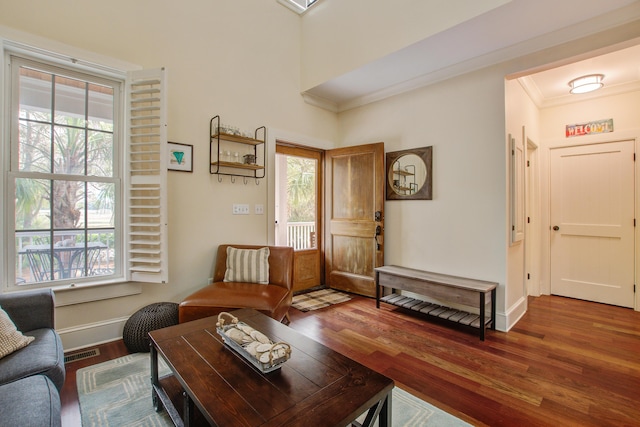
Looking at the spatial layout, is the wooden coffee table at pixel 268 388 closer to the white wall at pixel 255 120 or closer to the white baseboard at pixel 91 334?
the white baseboard at pixel 91 334

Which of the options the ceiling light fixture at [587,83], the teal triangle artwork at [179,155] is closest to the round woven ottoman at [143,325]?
the teal triangle artwork at [179,155]

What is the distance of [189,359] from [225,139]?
244 cm

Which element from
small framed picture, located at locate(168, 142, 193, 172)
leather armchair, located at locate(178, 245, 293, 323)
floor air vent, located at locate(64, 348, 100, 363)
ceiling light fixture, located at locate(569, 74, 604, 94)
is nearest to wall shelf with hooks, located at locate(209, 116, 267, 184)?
small framed picture, located at locate(168, 142, 193, 172)

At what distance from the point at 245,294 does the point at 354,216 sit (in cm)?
199

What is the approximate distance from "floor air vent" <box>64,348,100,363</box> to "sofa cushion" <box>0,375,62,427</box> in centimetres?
122

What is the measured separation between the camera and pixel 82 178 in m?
2.50

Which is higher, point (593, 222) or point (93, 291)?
point (593, 222)

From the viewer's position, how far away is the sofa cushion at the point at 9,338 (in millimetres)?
1506

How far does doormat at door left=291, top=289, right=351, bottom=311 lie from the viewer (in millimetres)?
3594

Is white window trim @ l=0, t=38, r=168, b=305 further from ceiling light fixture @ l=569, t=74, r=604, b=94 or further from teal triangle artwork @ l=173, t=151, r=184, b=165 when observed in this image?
ceiling light fixture @ l=569, t=74, r=604, b=94

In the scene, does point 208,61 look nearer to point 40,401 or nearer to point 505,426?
point 40,401

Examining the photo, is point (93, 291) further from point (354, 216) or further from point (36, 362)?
point (354, 216)

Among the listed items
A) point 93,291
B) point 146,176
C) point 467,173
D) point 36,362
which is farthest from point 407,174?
point 36,362

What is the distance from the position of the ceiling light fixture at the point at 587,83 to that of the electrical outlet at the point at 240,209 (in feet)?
13.7
